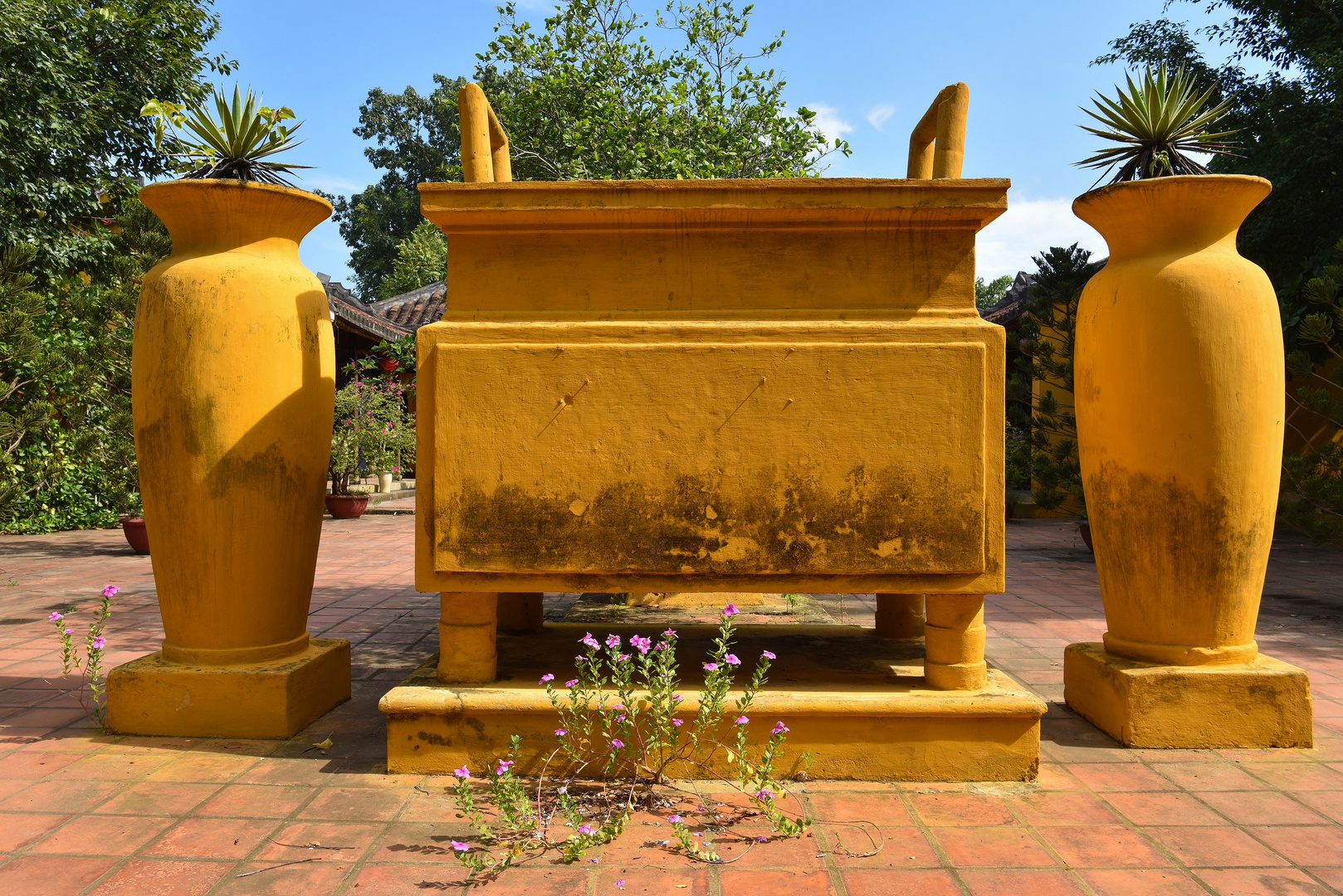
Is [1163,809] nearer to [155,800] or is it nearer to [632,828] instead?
[632,828]

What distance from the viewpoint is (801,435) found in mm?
2857

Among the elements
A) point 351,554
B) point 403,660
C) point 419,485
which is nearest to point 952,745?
point 419,485

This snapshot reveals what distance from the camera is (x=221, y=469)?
10.3ft

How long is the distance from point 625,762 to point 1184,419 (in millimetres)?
2433

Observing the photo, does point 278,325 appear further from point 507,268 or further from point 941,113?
point 941,113

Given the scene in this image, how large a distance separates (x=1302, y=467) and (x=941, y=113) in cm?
489

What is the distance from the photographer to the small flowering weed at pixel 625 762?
7.94ft

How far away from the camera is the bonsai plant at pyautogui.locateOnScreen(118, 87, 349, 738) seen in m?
3.15

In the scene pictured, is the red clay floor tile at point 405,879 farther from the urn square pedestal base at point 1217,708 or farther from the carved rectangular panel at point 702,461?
the urn square pedestal base at point 1217,708

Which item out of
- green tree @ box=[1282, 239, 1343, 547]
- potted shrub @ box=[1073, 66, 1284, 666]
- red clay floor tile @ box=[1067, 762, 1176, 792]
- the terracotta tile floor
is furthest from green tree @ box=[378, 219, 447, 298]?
red clay floor tile @ box=[1067, 762, 1176, 792]

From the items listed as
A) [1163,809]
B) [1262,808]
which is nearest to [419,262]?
[1163,809]

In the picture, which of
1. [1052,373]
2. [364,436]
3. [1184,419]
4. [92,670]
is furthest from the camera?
[364,436]

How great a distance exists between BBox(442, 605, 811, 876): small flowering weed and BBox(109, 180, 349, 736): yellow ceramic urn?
1094mm

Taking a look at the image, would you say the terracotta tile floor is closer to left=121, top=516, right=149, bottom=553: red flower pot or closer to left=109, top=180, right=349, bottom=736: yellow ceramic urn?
left=109, top=180, right=349, bottom=736: yellow ceramic urn
